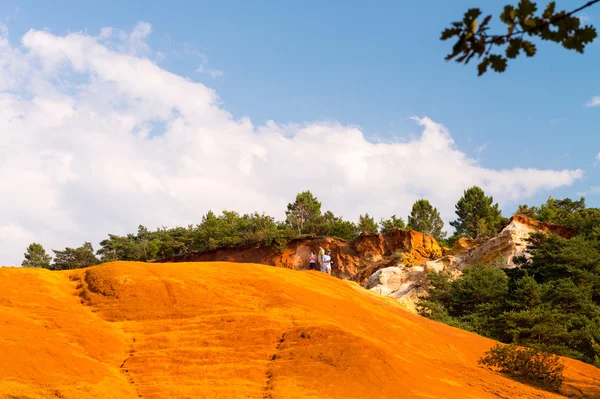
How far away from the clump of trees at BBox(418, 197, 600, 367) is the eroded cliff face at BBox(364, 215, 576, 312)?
1379 millimetres

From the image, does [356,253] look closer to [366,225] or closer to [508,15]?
[366,225]

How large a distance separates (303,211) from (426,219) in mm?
13624

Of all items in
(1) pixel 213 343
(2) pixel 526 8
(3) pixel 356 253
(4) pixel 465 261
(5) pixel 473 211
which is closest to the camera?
(2) pixel 526 8

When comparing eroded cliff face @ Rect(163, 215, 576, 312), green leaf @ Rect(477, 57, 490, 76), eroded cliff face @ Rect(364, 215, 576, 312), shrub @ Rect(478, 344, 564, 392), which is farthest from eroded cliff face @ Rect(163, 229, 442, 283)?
green leaf @ Rect(477, 57, 490, 76)

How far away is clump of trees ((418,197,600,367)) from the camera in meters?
22.2

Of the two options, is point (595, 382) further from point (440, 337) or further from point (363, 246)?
point (363, 246)

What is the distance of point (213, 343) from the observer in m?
12.3

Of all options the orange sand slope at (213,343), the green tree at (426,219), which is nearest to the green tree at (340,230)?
the green tree at (426,219)

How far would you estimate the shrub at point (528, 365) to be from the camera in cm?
1438

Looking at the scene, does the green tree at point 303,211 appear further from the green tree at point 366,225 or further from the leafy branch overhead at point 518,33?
the leafy branch overhead at point 518,33

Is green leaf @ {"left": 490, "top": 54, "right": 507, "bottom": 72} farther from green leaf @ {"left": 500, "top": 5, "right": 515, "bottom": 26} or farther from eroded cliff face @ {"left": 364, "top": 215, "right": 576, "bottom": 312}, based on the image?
eroded cliff face @ {"left": 364, "top": 215, "right": 576, "bottom": 312}

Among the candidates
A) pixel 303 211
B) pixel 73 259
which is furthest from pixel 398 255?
pixel 73 259

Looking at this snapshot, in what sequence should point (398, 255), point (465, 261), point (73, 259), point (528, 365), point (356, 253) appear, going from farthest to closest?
point (73, 259), point (356, 253), point (398, 255), point (465, 261), point (528, 365)

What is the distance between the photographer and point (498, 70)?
3160 mm
